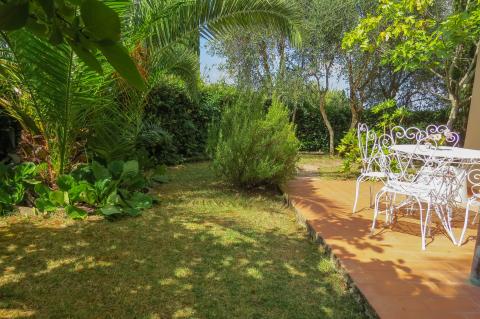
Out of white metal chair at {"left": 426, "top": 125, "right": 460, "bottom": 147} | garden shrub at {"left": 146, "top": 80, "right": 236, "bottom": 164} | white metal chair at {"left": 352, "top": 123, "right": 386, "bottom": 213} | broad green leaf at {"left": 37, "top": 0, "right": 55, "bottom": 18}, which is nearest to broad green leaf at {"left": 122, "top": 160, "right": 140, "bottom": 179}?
garden shrub at {"left": 146, "top": 80, "right": 236, "bottom": 164}

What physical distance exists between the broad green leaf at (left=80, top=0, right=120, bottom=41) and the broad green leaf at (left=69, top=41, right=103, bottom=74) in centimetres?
6

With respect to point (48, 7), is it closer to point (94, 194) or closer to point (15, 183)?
point (94, 194)

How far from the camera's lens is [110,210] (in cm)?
425

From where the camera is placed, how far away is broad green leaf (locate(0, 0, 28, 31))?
507mm

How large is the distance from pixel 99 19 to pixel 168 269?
2.88 m

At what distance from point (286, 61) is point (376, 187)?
6.62 meters

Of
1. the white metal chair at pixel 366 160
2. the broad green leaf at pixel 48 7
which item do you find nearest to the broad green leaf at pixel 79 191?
the white metal chair at pixel 366 160

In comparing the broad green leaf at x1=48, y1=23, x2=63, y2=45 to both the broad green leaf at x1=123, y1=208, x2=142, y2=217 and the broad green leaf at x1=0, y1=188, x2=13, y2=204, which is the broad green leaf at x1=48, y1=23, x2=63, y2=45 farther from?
the broad green leaf at x1=0, y1=188, x2=13, y2=204

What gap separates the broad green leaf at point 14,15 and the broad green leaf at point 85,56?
8 cm

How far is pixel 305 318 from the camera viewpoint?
2.47m

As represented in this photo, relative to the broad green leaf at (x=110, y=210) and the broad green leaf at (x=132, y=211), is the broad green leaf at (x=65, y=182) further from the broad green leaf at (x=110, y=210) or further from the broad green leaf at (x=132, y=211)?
the broad green leaf at (x=132, y=211)

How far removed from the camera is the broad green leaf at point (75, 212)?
4.21 m

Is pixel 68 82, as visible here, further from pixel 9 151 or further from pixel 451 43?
pixel 451 43

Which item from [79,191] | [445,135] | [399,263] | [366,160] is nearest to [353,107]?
[366,160]
